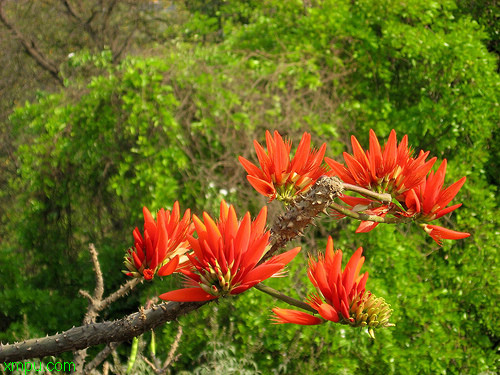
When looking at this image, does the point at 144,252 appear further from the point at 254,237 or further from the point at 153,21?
the point at 153,21

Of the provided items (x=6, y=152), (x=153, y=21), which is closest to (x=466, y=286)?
(x=6, y=152)

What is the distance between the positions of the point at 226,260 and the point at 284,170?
154mm

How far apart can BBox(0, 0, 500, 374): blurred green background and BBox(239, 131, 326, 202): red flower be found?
7.60 ft

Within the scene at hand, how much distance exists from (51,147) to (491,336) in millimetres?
3385

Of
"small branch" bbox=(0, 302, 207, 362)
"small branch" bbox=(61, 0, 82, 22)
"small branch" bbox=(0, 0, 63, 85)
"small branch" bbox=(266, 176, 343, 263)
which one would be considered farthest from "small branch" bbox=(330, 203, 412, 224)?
"small branch" bbox=(61, 0, 82, 22)

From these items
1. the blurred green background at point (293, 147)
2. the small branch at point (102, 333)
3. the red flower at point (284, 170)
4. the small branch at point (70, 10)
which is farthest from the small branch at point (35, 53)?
the red flower at point (284, 170)

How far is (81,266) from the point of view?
445 centimetres

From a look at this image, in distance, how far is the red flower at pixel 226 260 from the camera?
0.58 metres

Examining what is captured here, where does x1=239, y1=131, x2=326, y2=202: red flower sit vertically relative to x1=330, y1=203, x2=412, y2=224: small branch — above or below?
above

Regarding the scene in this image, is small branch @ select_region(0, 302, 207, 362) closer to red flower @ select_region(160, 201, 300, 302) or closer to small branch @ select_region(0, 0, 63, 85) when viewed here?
red flower @ select_region(160, 201, 300, 302)

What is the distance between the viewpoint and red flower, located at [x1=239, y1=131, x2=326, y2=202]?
683 millimetres

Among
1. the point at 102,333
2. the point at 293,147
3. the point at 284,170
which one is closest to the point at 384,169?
the point at 284,170

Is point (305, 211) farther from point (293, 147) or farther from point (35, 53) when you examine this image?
point (35, 53)

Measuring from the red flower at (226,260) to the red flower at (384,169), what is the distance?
158 millimetres
